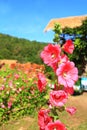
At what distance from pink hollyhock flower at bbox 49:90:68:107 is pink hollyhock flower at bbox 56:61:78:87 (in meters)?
0.07

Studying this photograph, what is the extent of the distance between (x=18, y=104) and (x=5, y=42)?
141 ft

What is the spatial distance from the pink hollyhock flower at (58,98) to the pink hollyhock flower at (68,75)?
65 millimetres

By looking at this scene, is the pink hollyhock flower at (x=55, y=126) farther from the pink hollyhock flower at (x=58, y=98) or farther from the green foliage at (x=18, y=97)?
the green foliage at (x=18, y=97)

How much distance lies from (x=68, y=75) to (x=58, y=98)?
172mm

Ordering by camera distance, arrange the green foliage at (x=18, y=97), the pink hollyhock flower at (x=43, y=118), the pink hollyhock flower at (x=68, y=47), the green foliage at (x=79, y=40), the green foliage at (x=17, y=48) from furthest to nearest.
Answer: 1. the green foliage at (x=17, y=48)
2. the green foliage at (x=79, y=40)
3. the green foliage at (x=18, y=97)
4. the pink hollyhock flower at (x=43, y=118)
5. the pink hollyhock flower at (x=68, y=47)

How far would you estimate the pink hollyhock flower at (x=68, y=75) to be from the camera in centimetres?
239

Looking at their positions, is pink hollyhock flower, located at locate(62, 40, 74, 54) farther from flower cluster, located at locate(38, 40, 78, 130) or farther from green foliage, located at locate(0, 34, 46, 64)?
green foliage, located at locate(0, 34, 46, 64)

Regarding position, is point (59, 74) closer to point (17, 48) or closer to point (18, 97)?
point (18, 97)

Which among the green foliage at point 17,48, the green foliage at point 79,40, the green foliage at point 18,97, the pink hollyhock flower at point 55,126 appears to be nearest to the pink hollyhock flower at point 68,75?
the pink hollyhock flower at point 55,126

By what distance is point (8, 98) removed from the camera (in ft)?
33.3

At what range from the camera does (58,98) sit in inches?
97.0

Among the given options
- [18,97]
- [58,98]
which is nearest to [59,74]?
[58,98]

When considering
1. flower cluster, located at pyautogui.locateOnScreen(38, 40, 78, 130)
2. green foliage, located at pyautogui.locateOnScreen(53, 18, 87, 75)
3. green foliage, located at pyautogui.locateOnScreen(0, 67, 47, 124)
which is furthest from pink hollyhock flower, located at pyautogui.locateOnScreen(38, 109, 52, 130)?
green foliage, located at pyautogui.locateOnScreen(53, 18, 87, 75)

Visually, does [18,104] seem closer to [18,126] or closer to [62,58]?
[18,126]
